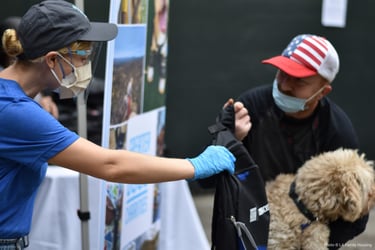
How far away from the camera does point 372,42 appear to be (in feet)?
19.3

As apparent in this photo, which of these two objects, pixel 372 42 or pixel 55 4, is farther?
pixel 372 42

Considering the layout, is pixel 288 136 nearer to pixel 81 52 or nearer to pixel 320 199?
pixel 320 199

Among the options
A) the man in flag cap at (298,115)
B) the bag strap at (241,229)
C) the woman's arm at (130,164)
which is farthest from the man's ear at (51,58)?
the man in flag cap at (298,115)

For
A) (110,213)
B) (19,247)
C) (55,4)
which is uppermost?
(55,4)

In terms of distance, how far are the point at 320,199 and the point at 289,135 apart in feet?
1.44

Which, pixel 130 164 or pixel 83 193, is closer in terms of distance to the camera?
pixel 130 164

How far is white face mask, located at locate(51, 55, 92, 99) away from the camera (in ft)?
6.61

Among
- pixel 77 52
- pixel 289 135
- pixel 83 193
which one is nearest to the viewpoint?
pixel 77 52

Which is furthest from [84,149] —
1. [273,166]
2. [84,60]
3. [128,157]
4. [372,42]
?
[372,42]

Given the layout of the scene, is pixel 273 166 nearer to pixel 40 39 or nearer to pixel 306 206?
pixel 306 206

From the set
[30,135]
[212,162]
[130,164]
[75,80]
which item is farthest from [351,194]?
[30,135]

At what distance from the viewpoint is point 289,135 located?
2.67 metres

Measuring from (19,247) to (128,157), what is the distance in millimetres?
587

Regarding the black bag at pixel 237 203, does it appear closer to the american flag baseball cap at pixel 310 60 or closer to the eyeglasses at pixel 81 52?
the american flag baseball cap at pixel 310 60
